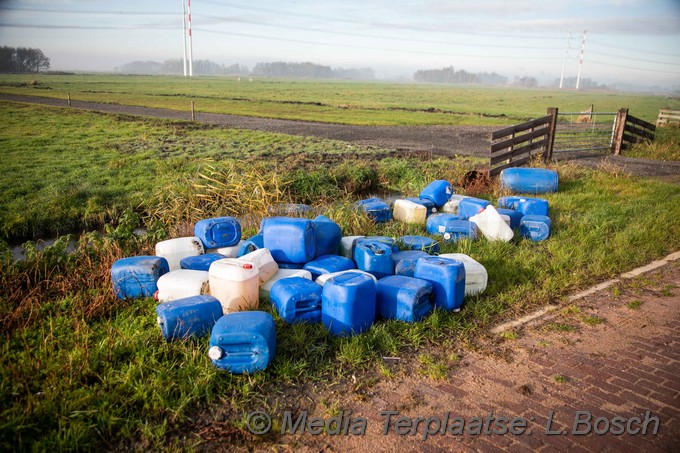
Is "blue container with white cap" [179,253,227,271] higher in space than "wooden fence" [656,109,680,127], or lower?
lower

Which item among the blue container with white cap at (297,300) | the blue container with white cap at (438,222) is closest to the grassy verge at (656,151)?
the blue container with white cap at (438,222)

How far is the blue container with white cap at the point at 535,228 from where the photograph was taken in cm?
628

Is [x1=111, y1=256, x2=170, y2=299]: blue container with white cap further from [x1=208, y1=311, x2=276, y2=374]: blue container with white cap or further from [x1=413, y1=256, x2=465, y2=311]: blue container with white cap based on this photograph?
[x1=413, y1=256, x2=465, y2=311]: blue container with white cap

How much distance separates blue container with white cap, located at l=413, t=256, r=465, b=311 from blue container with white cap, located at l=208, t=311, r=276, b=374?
1.68 meters

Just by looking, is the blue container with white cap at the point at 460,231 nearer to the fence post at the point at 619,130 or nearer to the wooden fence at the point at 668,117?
the fence post at the point at 619,130

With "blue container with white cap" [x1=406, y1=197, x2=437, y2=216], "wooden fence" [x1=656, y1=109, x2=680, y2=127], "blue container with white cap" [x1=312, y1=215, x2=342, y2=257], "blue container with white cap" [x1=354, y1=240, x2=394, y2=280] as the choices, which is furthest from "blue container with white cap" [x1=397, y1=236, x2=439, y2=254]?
"wooden fence" [x1=656, y1=109, x2=680, y2=127]

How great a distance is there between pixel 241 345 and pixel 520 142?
9.68 meters

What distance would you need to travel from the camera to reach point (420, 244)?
537 centimetres

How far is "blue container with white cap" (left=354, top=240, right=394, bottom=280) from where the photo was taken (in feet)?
14.8

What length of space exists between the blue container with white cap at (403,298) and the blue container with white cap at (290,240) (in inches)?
35.0

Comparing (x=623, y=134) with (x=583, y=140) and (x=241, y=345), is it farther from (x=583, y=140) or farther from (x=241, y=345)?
(x=241, y=345)

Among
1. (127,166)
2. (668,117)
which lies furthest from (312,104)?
(127,166)

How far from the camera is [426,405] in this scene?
2.98 metres

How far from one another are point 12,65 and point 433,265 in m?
56.9
